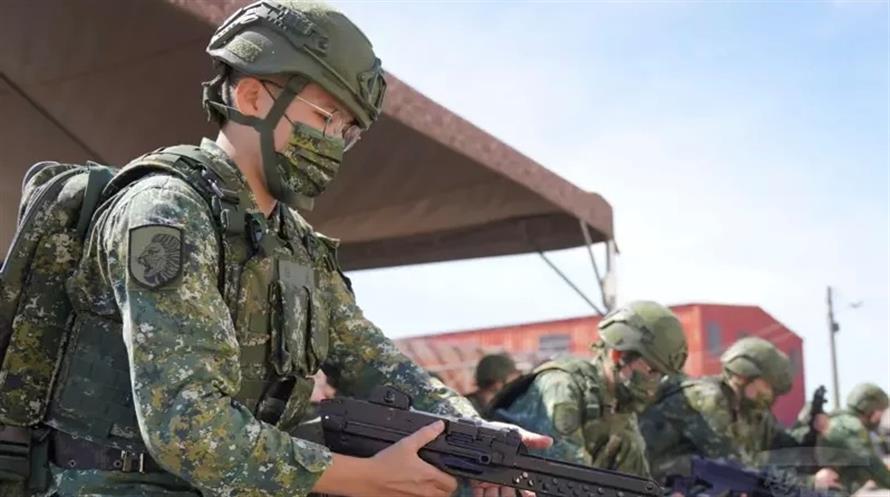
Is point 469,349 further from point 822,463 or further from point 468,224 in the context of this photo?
point 468,224

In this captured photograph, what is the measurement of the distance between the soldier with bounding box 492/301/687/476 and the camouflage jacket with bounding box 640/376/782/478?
984 mm

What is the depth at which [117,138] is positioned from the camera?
4.65 meters

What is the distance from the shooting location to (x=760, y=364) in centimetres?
623

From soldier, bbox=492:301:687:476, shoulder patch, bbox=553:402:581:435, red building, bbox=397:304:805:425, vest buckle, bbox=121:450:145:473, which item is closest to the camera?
vest buckle, bbox=121:450:145:473

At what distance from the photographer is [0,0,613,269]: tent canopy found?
396cm

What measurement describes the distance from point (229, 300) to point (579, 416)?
2.90 m

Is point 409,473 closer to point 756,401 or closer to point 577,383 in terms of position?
point 577,383

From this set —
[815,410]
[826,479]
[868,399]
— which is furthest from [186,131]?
[868,399]

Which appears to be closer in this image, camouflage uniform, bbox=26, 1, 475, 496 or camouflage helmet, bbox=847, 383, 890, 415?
camouflage uniform, bbox=26, 1, 475, 496

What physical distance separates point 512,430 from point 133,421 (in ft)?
2.37

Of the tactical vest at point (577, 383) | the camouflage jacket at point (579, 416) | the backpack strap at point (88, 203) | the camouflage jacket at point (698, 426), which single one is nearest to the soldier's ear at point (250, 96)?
the backpack strap at point (88, 203)

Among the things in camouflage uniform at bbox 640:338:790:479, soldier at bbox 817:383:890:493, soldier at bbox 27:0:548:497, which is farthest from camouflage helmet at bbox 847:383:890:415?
soldier at bbox 27:0:548:497

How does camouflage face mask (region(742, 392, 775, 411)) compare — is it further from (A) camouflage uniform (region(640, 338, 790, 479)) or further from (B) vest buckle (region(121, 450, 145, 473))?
(B) vest buckle (region(121, 450, 145, 473))

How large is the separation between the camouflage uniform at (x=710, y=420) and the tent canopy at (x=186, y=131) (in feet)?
3.52
